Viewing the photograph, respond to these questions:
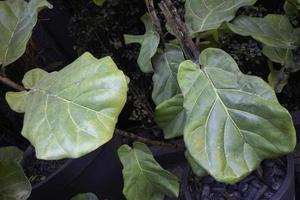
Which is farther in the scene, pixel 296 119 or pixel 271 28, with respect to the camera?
pixel 296 119

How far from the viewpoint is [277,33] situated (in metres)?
1.05

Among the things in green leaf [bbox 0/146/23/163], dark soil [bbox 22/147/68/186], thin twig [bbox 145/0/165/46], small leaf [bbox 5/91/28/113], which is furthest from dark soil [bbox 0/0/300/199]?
small leaf [bbox 5/91/28/113]

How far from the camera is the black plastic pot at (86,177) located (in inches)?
54.0

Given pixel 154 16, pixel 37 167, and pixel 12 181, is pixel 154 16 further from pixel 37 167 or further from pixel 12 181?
pixel 37 167

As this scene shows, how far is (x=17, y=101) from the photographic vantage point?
890 millimetres

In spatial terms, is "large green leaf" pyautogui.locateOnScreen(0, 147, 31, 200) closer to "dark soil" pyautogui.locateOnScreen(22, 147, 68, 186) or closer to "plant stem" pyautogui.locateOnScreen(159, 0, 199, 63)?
"dark soil" pyautogui.locateOnScreen(22, 147, 68, 186)

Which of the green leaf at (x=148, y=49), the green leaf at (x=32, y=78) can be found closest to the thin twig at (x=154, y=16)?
the green leaf at (x=148, y=49)

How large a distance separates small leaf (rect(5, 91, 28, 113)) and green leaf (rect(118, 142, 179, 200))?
1.13 ft

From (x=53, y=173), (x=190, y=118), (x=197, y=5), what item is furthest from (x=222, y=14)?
(x=53, y=173)

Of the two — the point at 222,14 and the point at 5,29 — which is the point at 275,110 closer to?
the point at 222,14

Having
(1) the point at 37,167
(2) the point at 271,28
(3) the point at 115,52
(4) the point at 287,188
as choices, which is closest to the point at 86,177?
(1) the point at 37,167

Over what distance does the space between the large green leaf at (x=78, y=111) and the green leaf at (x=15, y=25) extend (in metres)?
0.22

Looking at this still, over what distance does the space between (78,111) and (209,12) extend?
1.54 feet

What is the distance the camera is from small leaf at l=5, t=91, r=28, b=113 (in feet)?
2.89
